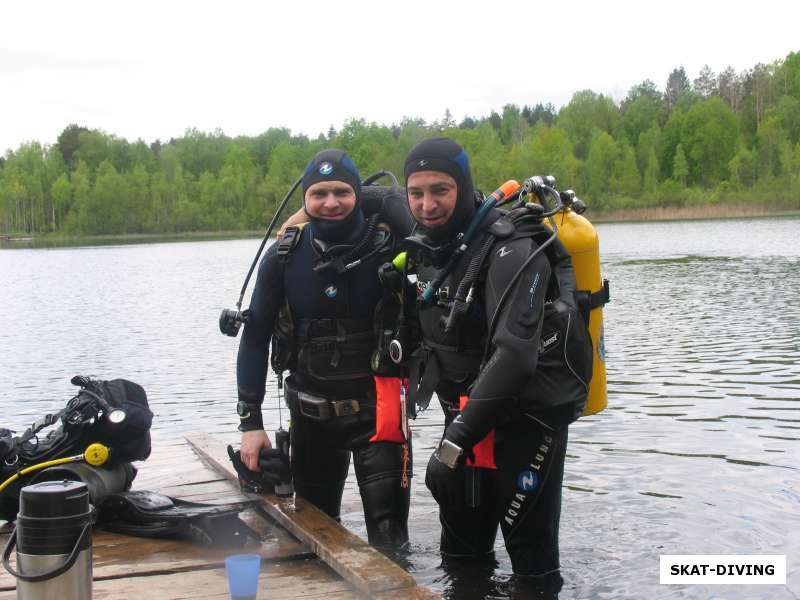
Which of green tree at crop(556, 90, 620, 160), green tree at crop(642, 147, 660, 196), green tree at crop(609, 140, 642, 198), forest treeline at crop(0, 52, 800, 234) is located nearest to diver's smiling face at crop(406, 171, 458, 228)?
forest treeline at crop(0, 52, 800, 234)

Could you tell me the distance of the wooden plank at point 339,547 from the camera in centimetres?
356

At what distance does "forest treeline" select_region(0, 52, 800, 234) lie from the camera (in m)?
84.7

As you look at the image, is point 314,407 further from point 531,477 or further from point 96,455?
point 531,477

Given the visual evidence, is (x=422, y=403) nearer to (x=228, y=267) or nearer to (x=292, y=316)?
(x=292, y=316)

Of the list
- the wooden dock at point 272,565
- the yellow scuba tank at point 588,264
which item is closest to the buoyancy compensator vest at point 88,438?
the wooden dock at point 272,565

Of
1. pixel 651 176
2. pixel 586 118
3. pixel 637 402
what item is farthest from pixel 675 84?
pixel 637 402

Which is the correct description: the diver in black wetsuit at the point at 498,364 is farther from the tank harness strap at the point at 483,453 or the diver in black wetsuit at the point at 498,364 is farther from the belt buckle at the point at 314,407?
the belt buckle at the point at 314,407

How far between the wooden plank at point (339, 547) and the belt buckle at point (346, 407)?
0.49m

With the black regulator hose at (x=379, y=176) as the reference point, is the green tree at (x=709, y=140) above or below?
above

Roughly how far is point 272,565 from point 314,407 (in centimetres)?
85

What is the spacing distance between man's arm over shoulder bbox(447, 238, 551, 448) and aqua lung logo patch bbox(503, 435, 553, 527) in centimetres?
25

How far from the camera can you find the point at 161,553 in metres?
4.23

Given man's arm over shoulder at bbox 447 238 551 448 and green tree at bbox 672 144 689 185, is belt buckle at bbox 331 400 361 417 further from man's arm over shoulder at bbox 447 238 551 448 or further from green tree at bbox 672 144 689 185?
green tree at bbox 672 144 689 185

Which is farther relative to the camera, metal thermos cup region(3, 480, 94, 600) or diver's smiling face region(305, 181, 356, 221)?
diver's smiling face region(305, 181, 356, 221)
